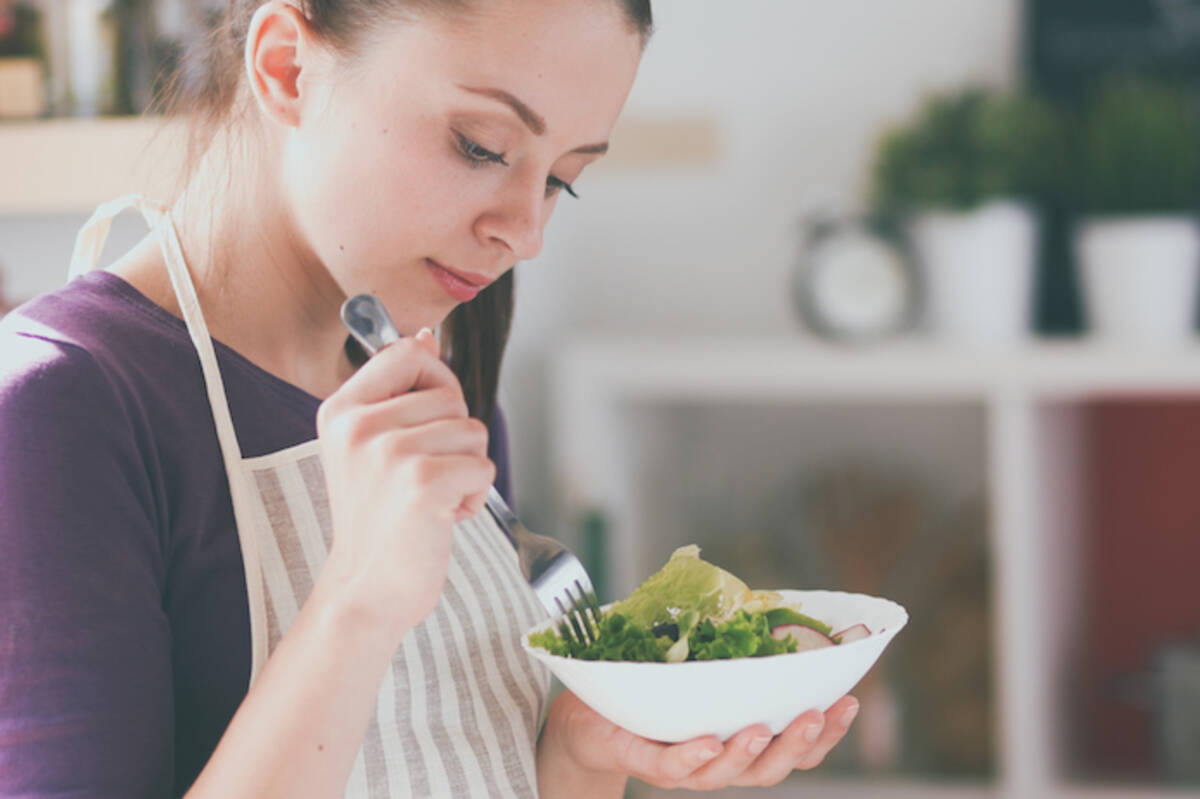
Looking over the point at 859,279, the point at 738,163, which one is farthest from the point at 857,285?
the point at 738,163

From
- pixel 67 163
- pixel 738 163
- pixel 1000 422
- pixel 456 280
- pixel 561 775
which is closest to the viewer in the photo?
pixel 456 280

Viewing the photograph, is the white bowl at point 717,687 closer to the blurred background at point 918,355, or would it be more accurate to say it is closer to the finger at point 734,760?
the finger at point 734,760

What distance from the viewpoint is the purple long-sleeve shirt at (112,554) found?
704mm

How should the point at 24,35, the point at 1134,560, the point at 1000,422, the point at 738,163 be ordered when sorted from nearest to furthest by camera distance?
the point at 24,35, the point at 1000,422, the point at 1134,560, the point at 738,163

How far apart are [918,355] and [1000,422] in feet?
0.59

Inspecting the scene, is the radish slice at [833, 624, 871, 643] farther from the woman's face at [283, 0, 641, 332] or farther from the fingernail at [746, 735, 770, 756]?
the woman's face at [283, 0, 641, 332]

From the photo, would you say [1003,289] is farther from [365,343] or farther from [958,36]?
[365,343]

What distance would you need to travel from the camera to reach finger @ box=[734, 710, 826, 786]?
84 cm

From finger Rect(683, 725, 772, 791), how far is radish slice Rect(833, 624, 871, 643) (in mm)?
92

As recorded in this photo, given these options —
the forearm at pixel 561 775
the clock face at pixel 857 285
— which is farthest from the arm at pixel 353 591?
the clock face at pixel 857 285

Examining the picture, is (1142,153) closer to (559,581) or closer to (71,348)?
(559,581)

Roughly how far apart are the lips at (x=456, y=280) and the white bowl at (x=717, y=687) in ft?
0.85

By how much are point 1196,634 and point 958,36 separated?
1260mm

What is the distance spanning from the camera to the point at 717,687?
80 centimetres
